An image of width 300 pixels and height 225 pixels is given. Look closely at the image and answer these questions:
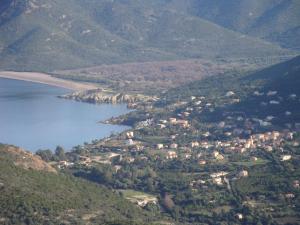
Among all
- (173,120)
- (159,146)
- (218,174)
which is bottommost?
(218,174)

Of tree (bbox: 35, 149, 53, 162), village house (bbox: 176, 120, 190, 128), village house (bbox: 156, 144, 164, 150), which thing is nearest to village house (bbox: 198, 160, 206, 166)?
village house (bbox: 156, 144, 164, 150)

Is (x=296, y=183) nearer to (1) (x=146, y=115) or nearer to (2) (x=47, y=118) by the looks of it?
(1) (x=146, y=115)

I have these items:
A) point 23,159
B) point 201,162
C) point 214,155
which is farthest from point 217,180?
point 23,159

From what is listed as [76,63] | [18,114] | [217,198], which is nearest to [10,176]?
[217,198]

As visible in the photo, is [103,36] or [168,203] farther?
[103,36]

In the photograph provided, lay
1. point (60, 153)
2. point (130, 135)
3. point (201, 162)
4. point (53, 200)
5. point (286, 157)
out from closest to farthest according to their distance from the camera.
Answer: point (53, 200), point (286, 157), point (201, 162), point (60, 153), point (130, 135)

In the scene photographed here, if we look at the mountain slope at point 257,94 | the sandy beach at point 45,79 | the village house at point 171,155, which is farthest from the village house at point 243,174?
the sandy beach at point 45,79

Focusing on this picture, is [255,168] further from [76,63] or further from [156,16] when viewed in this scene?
[156,16]
